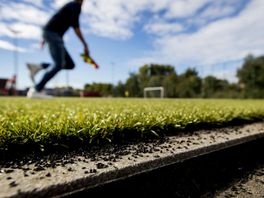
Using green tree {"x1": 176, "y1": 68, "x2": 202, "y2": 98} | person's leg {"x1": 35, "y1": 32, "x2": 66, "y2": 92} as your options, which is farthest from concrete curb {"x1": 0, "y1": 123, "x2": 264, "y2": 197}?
green tree {"x1": 176, "y1": 68, "x2": 202, "y2": 98}

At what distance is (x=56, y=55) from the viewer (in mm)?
4523

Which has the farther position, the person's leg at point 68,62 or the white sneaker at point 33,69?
the white sneaker at point 33,69

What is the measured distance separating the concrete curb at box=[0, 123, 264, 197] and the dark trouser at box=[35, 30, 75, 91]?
363 cm

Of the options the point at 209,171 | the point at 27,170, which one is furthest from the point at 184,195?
the point at 27,170

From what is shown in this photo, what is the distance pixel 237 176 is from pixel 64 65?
13.0ft

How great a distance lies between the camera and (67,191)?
781mm

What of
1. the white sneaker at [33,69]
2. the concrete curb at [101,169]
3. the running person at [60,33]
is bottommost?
the concrete curb at [101,169]

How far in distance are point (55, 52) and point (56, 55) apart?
63mm

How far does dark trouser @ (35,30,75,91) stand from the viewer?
4.53 metres

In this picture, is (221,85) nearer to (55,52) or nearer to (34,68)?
(34,68)

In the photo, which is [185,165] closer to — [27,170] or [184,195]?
[184,195]

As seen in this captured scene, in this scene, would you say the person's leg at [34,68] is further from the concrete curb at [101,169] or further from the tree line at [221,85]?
the tree line at [221,85]

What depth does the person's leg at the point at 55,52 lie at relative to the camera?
453cm

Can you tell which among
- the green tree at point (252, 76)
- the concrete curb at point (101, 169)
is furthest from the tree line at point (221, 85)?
the concrete curb at point (101, 169)
